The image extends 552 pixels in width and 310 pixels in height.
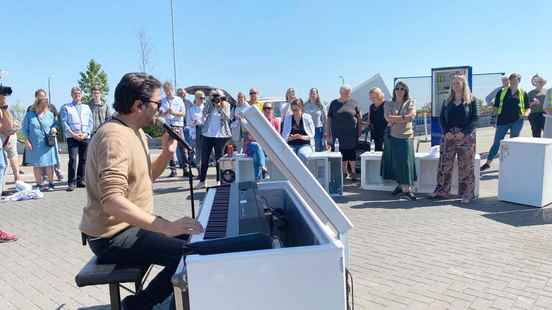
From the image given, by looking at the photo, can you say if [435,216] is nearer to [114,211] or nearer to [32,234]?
[114,211]

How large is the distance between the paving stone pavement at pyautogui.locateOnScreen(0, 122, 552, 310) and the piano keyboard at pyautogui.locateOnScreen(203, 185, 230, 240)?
0.57m

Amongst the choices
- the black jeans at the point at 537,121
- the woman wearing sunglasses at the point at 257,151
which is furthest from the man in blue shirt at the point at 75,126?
the black jeans at the point at 537,121

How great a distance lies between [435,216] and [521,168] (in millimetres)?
1530

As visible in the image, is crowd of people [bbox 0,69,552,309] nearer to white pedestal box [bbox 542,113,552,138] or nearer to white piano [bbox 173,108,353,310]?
white piano [bbox 173,108,353,310]

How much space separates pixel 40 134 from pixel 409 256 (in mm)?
7050

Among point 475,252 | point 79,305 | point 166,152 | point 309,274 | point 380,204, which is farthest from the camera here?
point 380,204

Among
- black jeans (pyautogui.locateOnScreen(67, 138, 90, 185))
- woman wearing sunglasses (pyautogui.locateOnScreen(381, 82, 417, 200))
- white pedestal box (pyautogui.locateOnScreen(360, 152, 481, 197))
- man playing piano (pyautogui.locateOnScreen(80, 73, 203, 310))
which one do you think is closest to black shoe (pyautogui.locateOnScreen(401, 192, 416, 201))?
woman wearing sunglasses (pyautogui.locateOnScreen(381, 82, 417, 200))

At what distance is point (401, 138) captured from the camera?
691 cm

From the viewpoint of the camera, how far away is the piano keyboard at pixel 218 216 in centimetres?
214

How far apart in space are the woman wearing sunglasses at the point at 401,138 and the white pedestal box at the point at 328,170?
33.8 inches

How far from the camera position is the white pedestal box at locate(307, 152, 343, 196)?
24.1 ft

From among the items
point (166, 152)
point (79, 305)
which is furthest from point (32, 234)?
point (166, 152)

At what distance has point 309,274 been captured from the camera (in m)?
1.79

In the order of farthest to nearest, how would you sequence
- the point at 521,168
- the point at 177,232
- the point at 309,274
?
1. the point at 521,168
2. the point at 177,232
3. the point at 309,274
